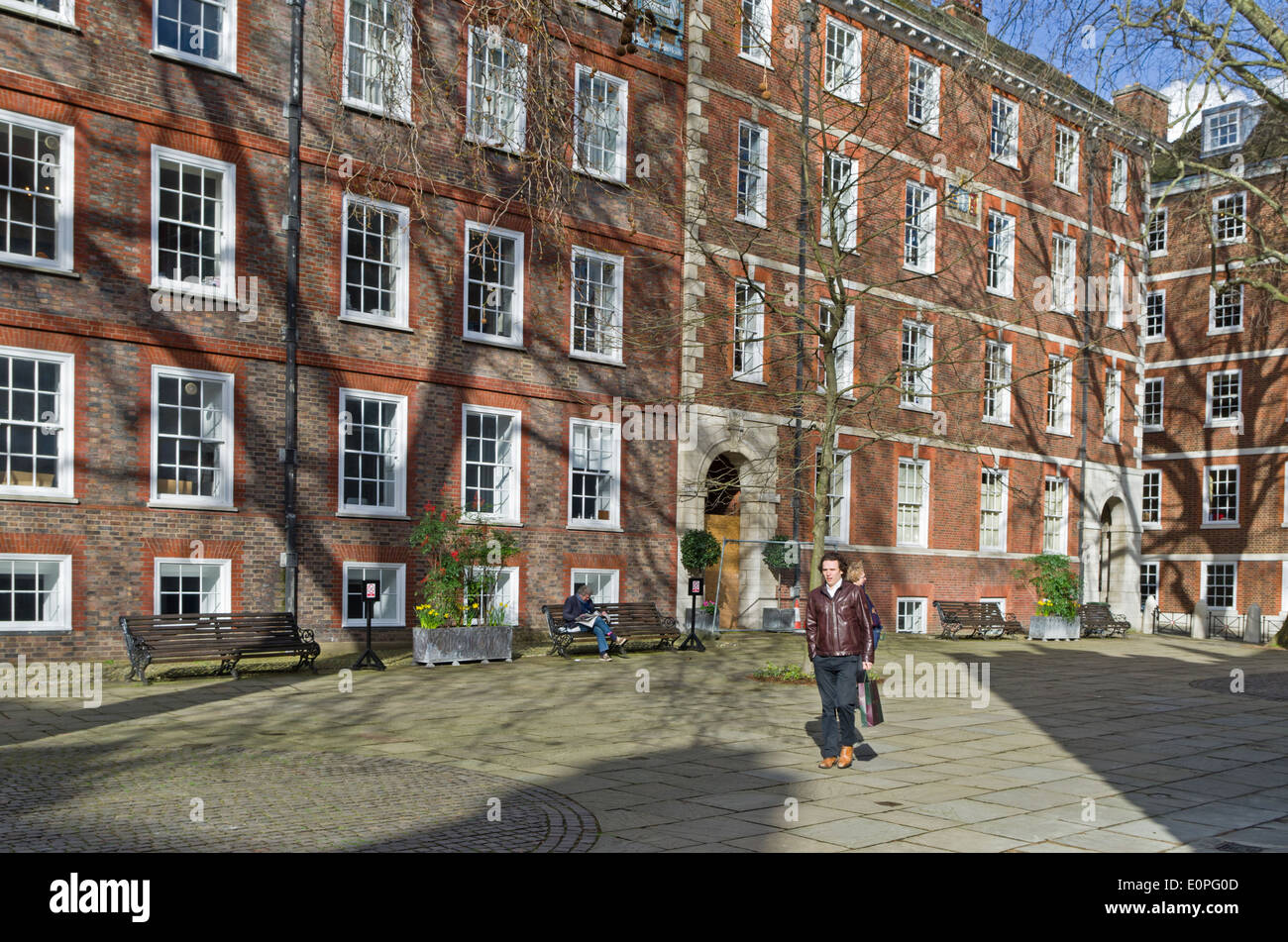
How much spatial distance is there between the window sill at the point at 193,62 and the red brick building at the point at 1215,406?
106ft

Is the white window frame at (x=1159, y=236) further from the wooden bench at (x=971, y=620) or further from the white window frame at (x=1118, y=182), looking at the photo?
the wooden bench at (x=971, y=620)

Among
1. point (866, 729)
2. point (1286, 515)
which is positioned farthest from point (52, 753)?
point (1286, 515)

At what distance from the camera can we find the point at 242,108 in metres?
19.3

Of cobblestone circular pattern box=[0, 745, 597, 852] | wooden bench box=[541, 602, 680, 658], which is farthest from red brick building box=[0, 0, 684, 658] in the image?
cobblestone circular pattern box=[0, 745, 597, 852]

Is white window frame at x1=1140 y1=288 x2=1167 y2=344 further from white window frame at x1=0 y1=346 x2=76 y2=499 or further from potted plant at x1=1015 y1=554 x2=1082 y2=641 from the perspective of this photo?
white window frame at x1=0 y1=346 x2=76 y2=499

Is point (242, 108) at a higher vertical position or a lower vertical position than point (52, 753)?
higher

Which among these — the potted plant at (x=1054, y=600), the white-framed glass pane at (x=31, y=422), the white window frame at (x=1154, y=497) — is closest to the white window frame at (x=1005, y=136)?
the potted plant at (x=1054, y=600)

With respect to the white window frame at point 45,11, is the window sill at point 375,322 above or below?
below

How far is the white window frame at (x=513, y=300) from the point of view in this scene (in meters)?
22.4

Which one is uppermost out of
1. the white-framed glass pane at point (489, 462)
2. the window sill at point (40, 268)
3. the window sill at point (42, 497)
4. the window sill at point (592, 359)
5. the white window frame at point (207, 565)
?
the window sill at point (40, 268)

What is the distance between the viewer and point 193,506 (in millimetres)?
18516

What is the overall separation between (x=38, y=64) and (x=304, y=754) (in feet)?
38.9

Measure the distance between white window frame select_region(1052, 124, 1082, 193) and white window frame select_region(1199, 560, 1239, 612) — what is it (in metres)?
14.7
